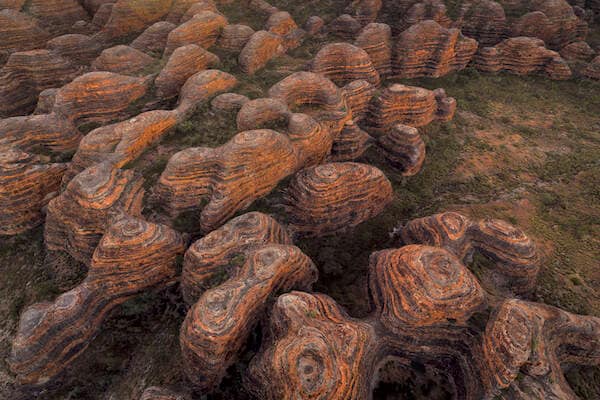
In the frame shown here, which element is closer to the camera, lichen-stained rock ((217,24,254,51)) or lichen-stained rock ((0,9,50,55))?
lichen-stained rock ((0,9,50,55))

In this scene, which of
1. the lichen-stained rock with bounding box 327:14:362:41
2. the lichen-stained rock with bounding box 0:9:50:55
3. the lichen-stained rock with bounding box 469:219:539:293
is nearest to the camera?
the lichen-stained rock with bounding box 469:219:539:293

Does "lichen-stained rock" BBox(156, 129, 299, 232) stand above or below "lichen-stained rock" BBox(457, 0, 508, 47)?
below

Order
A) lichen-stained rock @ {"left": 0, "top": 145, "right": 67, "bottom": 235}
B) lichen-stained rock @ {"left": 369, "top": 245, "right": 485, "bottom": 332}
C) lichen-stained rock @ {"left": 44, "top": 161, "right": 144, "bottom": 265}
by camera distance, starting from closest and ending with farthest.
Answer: lichen-stained rock @ {"left": 369, "top": 245, "right": 485, "bottom": 332} < lichen-stained rock @ {"left": 44, "top": 161, "right": 144, "bottom": 265} < lichen-stained rock @ {"left": 0, "top": 145, "right": 67, "bottom": 235}

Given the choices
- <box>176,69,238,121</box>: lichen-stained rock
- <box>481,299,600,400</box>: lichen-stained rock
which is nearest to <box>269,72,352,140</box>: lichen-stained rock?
<box>176,69,238,121</box>: lichen-stained rock

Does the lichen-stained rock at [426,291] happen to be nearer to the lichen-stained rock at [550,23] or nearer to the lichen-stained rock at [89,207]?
the lichen-stained rock at [89,207]

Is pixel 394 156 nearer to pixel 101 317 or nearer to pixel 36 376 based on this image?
pixel 101 317

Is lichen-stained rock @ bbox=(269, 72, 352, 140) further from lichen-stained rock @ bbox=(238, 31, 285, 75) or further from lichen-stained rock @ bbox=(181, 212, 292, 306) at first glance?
lichen-stained rock @ bbox=(181, 212, 292, 306)

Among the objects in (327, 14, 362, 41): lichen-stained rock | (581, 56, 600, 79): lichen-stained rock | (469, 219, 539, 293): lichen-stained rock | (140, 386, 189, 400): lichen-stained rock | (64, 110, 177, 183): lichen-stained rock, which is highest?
(327, 14, 362, 41): lichen-stained rock
